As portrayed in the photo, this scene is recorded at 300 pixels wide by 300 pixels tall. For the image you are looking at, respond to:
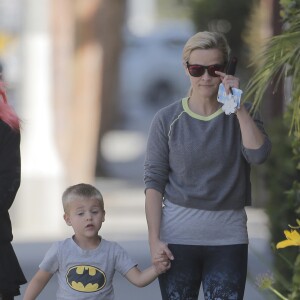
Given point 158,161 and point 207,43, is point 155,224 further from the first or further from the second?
point 207,43

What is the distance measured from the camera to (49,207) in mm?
13352

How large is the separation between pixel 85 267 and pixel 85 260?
30 millimetres

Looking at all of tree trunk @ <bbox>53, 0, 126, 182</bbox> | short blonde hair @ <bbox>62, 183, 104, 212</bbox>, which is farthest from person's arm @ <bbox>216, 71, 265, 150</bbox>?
tree trunk @ <bbox>53, 0, 126, 182</bbox>

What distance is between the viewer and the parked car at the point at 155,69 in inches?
1289

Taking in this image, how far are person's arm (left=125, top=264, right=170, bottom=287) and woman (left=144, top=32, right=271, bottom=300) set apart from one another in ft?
0.20

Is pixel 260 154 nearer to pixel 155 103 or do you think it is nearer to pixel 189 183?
pixel 189 183

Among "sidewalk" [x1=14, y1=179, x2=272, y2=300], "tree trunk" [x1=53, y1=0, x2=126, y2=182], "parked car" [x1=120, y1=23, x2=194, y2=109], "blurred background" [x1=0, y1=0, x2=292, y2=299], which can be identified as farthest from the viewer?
"parked car" [x1=120, y1=23, x2=194, y2=109]

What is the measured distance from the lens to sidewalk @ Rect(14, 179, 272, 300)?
9273 millimetres

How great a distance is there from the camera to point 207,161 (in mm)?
5004

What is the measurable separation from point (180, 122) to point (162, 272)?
61 cm

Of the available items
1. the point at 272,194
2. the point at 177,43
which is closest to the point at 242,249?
the point at 272,194

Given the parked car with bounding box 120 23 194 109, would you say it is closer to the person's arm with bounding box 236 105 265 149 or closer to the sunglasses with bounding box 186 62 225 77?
the sunglasses with bounding box 186 62 225 77

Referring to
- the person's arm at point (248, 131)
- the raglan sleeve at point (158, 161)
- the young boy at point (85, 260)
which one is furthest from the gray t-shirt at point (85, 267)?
the person's arm at point (248, 131)

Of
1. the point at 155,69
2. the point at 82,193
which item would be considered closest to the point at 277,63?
the point at 82,193
